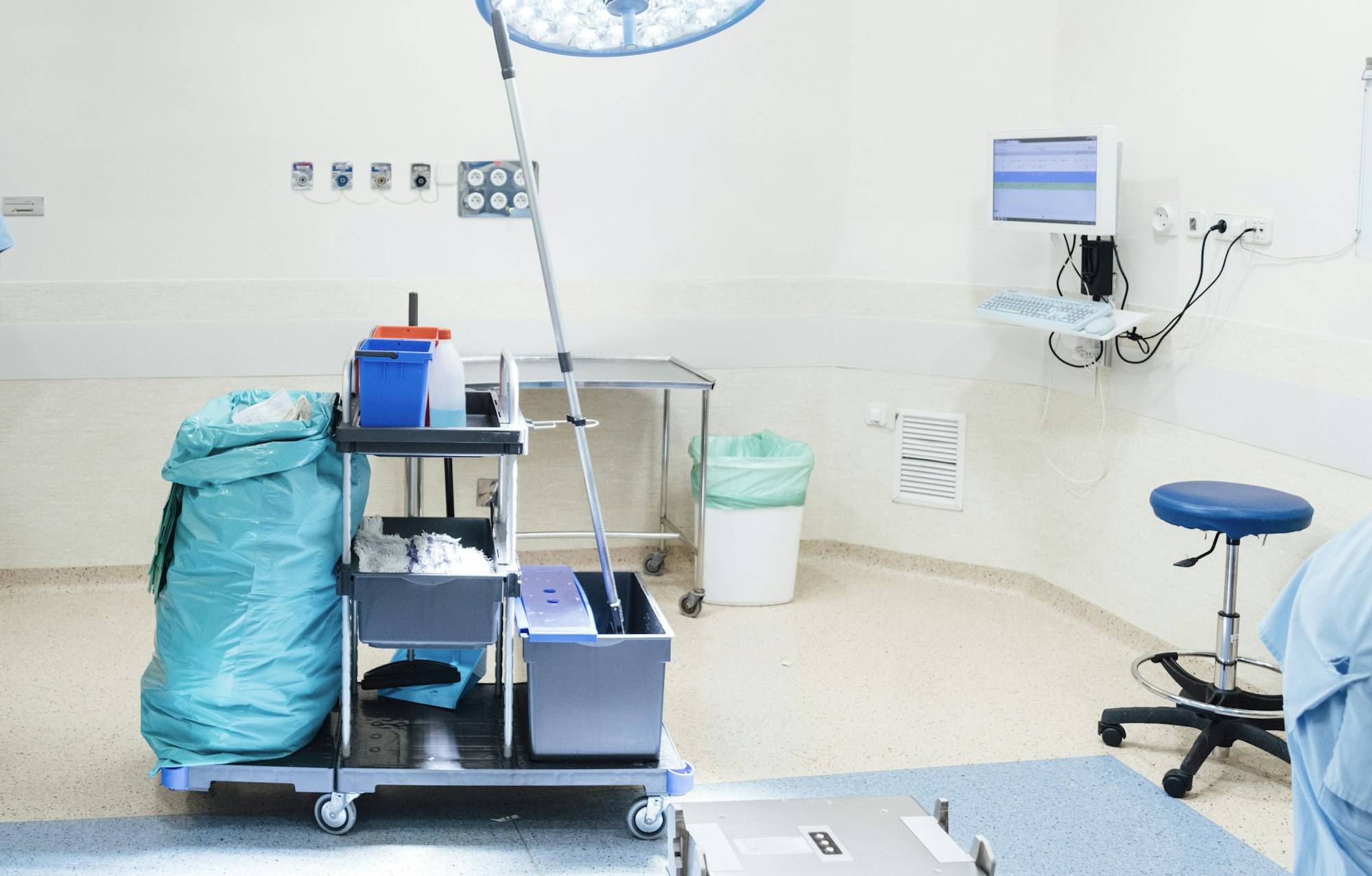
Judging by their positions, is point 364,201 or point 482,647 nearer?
point 482,647

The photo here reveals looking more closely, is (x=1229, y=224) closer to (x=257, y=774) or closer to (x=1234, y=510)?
(x=1234, y=510)

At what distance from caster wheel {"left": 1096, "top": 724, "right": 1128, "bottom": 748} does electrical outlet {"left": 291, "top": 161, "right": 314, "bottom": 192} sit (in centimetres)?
302

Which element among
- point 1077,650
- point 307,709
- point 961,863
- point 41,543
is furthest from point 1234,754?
point 41,543

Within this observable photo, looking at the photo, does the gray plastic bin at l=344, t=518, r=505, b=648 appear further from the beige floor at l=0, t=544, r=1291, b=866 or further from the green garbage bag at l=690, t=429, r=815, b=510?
the green garbage bag at l=690, t=429, r=815, b=510

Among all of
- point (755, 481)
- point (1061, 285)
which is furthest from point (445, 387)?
point (1061, 285)

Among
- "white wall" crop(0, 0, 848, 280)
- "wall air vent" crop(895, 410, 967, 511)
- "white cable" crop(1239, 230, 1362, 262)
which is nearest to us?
"white cable" crop(1239, 230, 1362, 262)

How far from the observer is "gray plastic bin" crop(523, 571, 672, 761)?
9.01 feet

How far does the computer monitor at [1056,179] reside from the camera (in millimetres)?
3713

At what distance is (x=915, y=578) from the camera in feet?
15.5

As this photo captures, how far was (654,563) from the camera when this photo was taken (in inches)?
185

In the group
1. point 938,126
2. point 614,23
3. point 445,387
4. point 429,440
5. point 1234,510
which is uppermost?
point 938,126

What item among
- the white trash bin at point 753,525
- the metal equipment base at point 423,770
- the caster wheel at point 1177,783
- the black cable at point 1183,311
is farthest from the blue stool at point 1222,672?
the white trash bin at point 753,525

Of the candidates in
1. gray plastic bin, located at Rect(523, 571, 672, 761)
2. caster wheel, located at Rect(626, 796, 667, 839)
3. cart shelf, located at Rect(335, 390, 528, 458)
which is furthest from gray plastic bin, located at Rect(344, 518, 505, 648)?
caster wheel, located at Rect(626, 796, 667, 839)

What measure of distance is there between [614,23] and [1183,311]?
2.28 metres
